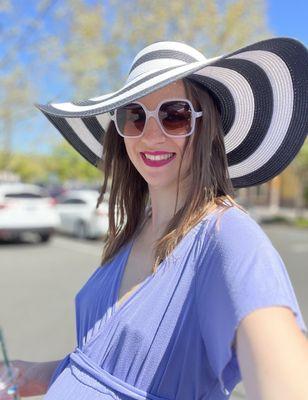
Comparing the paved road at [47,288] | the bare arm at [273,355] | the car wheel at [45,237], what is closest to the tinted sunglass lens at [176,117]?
the bare arm at [273,355]

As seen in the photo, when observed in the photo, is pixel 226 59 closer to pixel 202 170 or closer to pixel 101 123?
pixel 202 170

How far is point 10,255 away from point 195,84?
930 centimetres

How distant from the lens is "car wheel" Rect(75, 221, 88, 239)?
1288cm

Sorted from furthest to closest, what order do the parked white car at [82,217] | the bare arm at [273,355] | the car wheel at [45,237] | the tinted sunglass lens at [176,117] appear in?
1. the parked white car at [82,217]
2. the car wheel at [45,237]
3. the tinted sunglass lens at [176,117]
4. the bare arm at [273,355]

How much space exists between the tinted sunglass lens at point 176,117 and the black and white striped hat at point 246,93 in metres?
0.08

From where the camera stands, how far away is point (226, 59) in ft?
3.76

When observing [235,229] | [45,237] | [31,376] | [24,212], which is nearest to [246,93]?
[235,229]

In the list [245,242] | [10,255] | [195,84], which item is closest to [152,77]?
[195,84]

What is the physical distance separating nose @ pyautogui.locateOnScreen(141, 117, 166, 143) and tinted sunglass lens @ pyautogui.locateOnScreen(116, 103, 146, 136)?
0.02m

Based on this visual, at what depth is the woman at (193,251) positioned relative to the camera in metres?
0.80

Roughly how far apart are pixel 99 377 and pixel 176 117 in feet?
2.21

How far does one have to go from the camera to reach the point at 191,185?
1.18m

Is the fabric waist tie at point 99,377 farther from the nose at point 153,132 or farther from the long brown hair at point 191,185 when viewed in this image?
the nose at point 153,132

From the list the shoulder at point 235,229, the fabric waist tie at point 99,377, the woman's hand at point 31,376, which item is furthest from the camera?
the woman's hand at point 31,376
